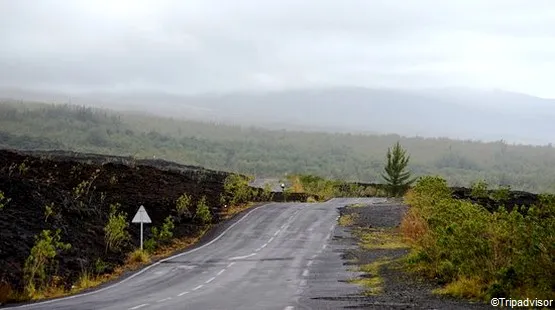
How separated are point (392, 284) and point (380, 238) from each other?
15694 millimetres

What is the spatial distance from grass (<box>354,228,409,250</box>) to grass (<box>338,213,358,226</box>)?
2.77 metres

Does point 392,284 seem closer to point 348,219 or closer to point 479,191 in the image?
point 348,219

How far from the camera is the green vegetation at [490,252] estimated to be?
1382 cm

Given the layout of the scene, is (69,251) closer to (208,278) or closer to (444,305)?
(208,278)

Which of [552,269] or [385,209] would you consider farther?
[385,209]

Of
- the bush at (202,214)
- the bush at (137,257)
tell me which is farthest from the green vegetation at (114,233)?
the bush at (202,214)

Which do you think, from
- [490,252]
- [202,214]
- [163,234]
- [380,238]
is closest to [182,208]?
[202,214]

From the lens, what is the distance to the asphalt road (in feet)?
57.4

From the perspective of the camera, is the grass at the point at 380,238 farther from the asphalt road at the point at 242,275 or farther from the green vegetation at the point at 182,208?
the green vegetation at the point at 182,208

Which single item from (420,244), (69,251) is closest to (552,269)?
(420,244)

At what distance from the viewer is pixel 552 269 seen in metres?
13.4

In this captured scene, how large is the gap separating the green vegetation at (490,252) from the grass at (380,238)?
889 cm

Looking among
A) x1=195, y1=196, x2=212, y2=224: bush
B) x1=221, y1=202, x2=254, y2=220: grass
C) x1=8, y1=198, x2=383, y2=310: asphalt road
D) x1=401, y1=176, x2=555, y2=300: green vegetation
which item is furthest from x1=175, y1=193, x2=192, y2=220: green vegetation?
x1=401, y1=176, x2=555, y2=300: green vegetation

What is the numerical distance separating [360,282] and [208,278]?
556 centimetres
